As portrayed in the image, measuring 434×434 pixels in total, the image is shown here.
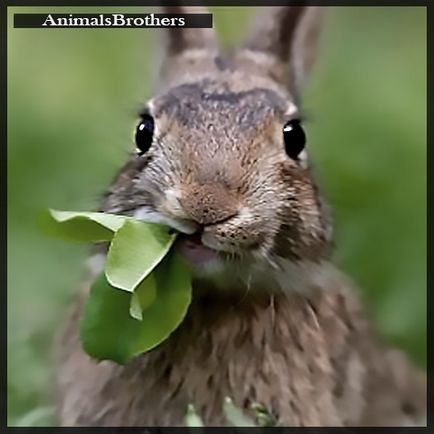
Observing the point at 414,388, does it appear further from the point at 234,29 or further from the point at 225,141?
the point at 234,29

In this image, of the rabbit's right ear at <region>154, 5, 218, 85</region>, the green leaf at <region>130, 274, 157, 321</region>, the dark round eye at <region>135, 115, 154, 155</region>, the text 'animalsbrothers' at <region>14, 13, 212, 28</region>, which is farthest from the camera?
the text 'animalsbrothers' at <region>14, 13, 212, 28</region>

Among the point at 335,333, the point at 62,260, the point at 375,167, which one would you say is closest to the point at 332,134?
the point at 375,167

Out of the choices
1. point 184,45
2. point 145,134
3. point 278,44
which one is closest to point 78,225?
point 145,134

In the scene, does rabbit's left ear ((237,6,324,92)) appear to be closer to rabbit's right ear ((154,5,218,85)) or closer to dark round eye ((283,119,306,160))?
rabbit's right ear ((154,5,218,85))

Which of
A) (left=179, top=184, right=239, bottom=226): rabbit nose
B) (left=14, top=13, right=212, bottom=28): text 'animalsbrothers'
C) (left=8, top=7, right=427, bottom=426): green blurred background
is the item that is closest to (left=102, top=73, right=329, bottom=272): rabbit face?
(left=179, top=184, right=239, bottom=226): rabbit nose

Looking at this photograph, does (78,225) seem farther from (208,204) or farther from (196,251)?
(208,204)

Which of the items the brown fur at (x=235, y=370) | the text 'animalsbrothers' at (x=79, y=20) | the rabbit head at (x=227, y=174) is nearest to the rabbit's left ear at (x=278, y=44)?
the rabbit head at (x=227, y=174)
